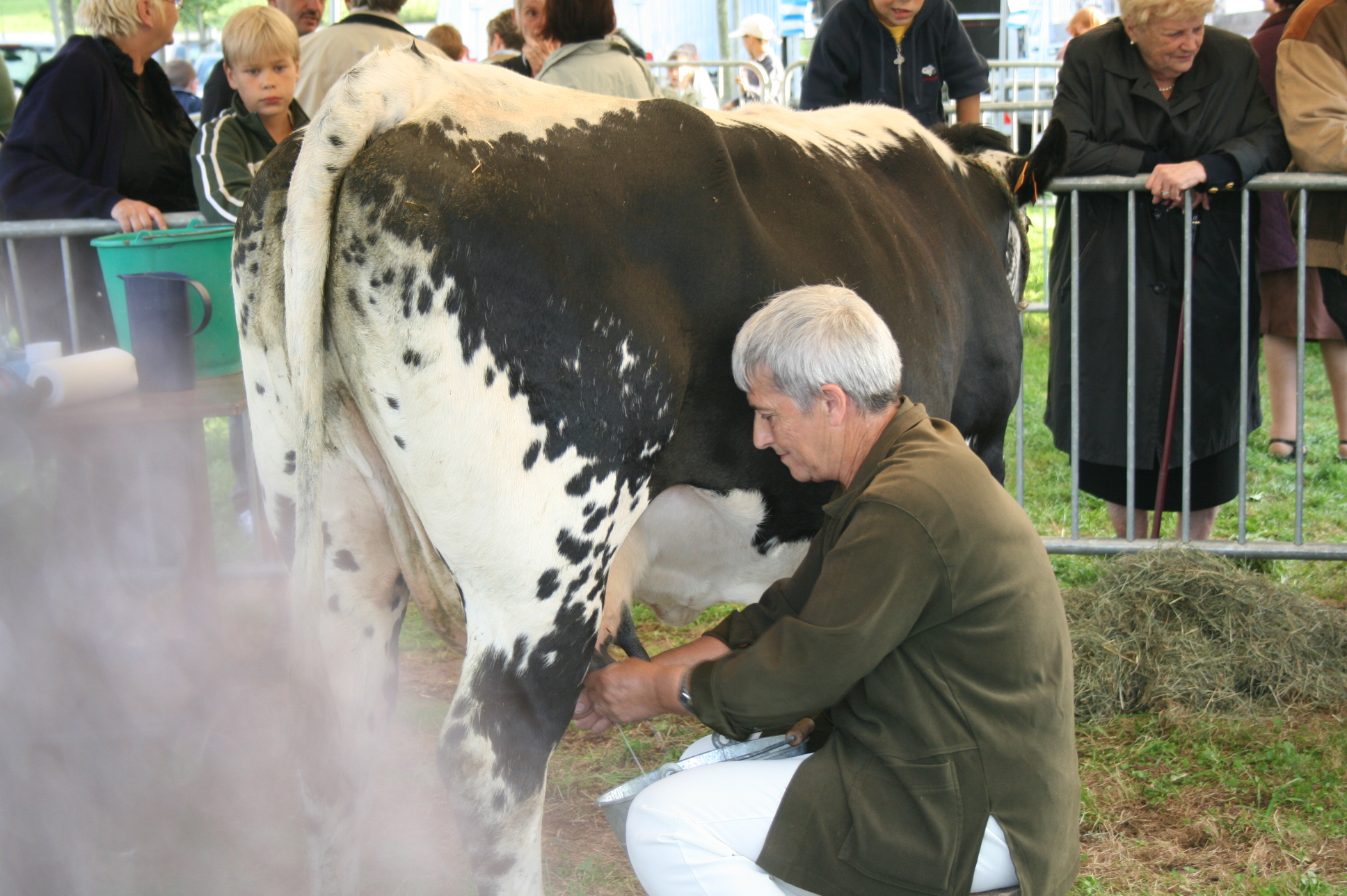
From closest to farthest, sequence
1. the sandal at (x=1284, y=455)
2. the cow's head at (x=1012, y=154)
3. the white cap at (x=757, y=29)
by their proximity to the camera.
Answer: the cow's head at (x=1012, y=154) → the sandal at (x=1284, y=455) → the white cap at (x=757, y=29)

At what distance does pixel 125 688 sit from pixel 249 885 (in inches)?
35.8

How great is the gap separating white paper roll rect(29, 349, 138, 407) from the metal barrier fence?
119 inches

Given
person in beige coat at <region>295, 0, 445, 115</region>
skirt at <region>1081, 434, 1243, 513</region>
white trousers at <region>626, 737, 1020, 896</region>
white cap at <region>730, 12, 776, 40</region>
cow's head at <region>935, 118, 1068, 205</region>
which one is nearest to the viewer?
white trousers at <region>626, 737, 1020, 896</region>

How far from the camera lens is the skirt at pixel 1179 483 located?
450 centimetres

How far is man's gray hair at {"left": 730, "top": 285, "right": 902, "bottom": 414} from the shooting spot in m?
1.98

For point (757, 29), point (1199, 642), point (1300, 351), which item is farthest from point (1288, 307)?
point (757, 29)

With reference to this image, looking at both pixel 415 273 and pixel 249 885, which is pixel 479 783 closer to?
pixel 415 273

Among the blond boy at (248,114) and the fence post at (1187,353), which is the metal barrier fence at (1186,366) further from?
the blond boy at (248,114)

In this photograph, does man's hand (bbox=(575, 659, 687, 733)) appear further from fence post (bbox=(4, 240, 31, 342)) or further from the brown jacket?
the brown jacket

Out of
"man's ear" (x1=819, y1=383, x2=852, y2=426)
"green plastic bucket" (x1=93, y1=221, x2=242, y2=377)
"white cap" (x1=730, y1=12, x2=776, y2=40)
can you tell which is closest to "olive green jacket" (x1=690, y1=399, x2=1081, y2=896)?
"man's ear" (x1=819, y1=383, x2=852, y2=426)

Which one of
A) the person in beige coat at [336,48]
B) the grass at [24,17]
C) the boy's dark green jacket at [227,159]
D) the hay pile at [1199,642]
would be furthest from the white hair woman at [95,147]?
the grass at [24,17]

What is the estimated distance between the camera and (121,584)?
3.68 meters

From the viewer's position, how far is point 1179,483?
14.9ft

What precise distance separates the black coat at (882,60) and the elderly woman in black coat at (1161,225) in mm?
552
